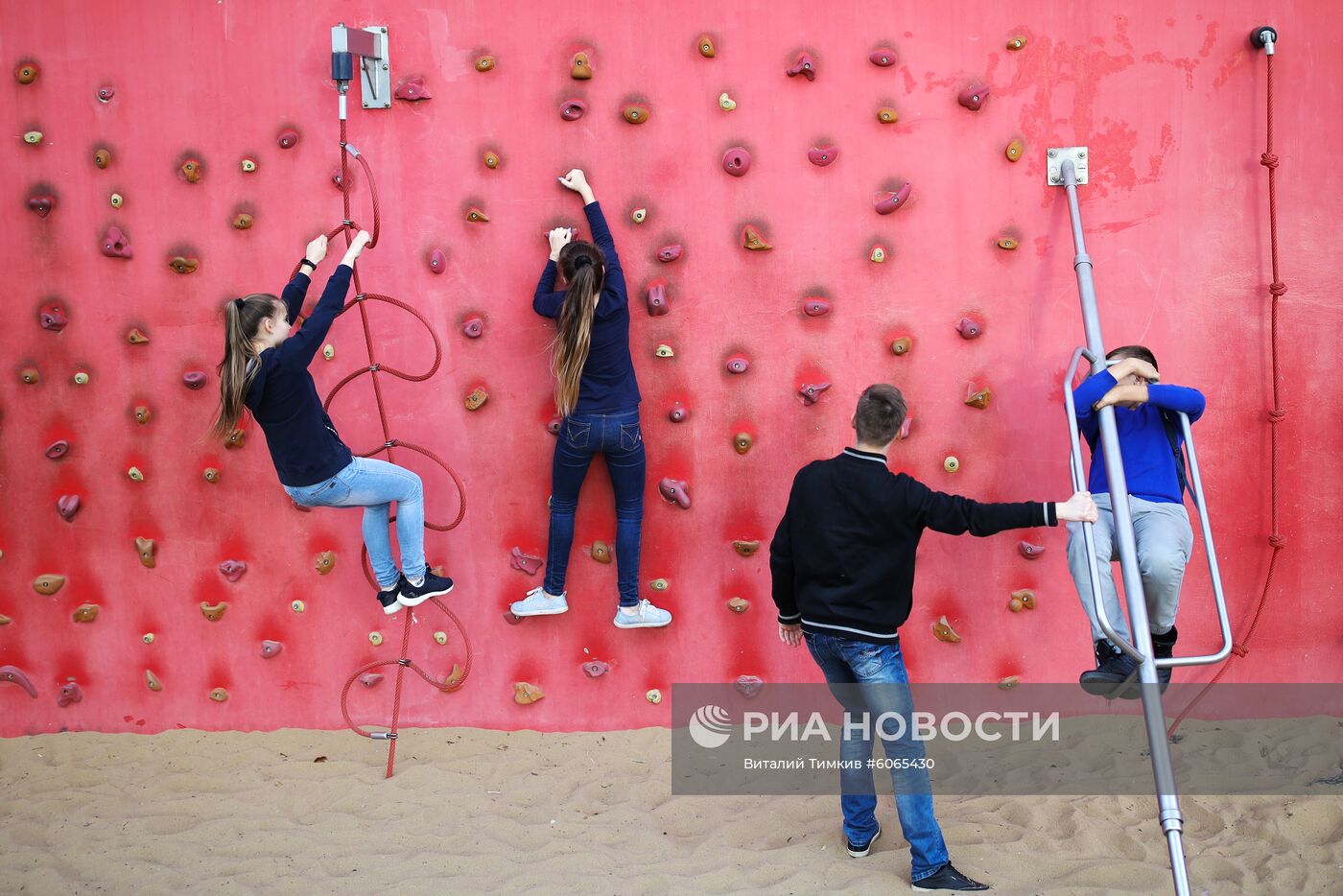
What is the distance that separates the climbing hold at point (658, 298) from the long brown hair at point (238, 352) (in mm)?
1431

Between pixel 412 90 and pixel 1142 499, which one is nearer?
pixel 1142 499

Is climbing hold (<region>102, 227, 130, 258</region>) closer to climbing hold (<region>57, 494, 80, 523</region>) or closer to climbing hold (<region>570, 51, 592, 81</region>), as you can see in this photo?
climbing hold (<region>57, 494, 80, 523</region>)

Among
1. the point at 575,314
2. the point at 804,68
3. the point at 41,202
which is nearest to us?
the point at 575,314

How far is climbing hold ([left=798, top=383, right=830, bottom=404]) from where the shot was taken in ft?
13.9

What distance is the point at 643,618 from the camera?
4262 mm

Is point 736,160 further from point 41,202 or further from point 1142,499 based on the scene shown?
point 41,202

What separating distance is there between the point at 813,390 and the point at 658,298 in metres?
0.72

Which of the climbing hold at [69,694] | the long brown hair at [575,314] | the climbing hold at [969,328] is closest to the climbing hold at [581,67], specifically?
the long brown hair at [575,314]

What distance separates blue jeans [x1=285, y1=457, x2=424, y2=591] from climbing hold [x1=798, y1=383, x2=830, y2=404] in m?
1.55

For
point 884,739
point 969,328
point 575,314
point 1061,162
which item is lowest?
point 884,739

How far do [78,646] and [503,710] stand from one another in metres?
1.87

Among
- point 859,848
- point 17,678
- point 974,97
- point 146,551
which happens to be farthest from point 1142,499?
point 17,678

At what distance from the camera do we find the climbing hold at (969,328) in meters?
4.21

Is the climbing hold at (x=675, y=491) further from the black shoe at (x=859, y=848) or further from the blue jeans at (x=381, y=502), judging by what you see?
the black shoe at (x=859, y=848)
